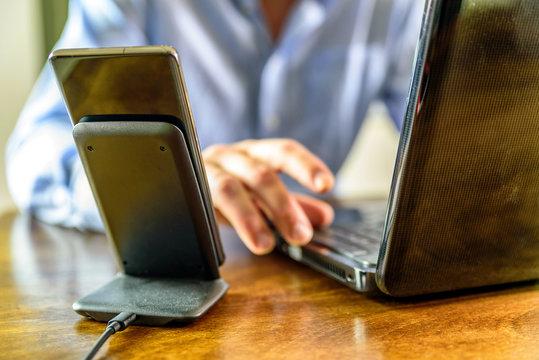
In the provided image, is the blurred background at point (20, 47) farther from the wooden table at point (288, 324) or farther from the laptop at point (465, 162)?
the laptop at point (465, 162)

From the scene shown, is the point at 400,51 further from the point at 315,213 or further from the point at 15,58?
the point at 15,58

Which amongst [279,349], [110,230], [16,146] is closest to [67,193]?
[16,146]

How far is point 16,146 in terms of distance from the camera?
29.8 inches

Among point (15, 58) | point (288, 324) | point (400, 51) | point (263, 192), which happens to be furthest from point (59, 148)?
point (15, 58)

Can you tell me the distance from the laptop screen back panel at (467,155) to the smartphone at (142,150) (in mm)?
129

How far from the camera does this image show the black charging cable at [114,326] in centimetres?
26

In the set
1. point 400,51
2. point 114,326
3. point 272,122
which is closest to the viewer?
point 114,326

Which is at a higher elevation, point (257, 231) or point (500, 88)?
point (500, 88)

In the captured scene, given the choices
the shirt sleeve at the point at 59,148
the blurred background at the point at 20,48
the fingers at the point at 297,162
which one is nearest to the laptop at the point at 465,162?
the fingers at the point at 297,162

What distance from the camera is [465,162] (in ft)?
0.98

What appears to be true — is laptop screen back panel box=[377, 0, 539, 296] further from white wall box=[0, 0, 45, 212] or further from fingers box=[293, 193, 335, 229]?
white wall box=[0, 0, 45, 212]

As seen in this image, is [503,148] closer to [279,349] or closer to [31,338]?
[279,349]

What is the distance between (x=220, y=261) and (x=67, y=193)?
397mm

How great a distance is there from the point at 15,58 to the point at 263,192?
4.26 ft
